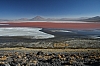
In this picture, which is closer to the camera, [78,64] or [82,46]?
[78,64]

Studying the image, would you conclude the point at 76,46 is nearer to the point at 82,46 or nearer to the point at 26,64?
the point at 82,46

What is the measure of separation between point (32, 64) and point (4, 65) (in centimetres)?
116

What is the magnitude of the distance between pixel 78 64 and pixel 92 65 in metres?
0.61

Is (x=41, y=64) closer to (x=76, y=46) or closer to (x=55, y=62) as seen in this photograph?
(x=55, y=62)

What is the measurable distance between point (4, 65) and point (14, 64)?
0.47 meters

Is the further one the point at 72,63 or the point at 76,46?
the point at 76,46

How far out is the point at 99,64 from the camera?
9.23 meters

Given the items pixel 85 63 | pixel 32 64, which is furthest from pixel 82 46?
pixel 32 64

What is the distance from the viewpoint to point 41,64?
9.18 m

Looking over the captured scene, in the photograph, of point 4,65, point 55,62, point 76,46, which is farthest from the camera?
point 76,46

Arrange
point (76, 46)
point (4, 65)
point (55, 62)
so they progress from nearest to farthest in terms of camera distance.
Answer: point (4, 65) < point (55, 62) < point (76, 46)

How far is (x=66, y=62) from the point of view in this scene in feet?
31.9

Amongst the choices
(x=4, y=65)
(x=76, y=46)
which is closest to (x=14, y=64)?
(x=4, y=65)

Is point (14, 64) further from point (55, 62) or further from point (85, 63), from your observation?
point (85, 63)
